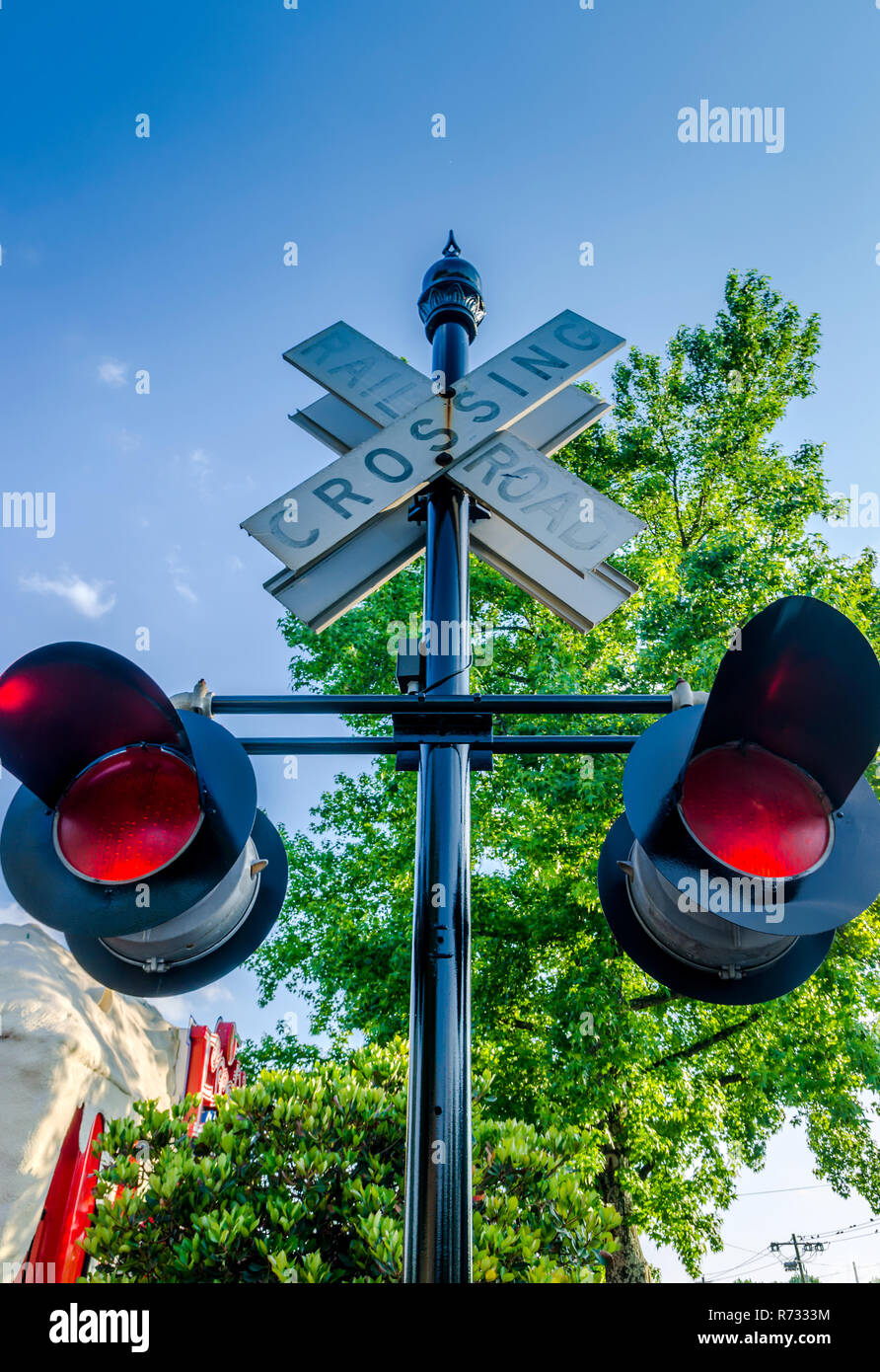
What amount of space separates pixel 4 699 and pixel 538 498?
64.8 inches

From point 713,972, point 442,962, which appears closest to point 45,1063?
point 442,962

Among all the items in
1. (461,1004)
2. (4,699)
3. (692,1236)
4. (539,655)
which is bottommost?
(692,1236)

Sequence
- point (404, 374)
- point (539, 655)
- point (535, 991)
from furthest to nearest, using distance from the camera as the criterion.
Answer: point (539, 655)
point (535, 991)
point (404, 374)

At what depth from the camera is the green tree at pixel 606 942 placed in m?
9.54

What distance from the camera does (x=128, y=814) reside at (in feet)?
5.89

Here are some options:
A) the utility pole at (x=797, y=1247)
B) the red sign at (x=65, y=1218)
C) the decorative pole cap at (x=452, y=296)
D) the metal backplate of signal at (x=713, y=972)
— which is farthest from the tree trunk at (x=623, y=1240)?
the utility pole at (x=797, y=1247)

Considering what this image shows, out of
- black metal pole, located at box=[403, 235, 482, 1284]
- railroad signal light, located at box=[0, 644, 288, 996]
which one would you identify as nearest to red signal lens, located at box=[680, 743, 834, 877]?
black metal pole, located at box=[403, 235, 482, 1284]

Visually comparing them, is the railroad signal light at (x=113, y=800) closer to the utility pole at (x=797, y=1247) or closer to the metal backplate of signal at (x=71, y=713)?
the metal backplate of signal at (x=71, y=713)

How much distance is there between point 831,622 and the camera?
5.51ft

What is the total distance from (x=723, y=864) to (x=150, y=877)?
123 cm

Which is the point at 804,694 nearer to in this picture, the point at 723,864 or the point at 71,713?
the point at 723,864
